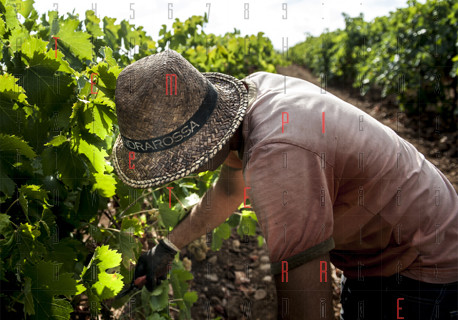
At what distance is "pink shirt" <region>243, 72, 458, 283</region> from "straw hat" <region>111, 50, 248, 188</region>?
12 centimetres

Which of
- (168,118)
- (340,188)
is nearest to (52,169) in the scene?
(168,118)

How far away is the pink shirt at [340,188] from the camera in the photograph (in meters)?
1.20

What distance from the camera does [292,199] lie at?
3.88ft

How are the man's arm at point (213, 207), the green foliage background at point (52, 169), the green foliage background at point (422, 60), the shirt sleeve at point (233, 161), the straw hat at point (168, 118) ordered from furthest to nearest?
1. the green foliage background at point (422, 60)
2. the man's arm at point (213, 207)
3. the shirt sleeve at point (233, 161)
4. the straw hat at point (168, 118)
5. the green foliage background at point (52, 169)

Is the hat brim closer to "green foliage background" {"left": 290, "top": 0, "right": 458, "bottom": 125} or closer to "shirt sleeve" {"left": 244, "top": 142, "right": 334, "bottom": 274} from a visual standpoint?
"shirt sleeve" {"left": 244, "top": 142, "right": 334, "bottom": 274}

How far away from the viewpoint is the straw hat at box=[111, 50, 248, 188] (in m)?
1.30

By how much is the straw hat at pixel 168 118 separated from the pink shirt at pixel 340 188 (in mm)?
124

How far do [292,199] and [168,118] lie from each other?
0.48 meters

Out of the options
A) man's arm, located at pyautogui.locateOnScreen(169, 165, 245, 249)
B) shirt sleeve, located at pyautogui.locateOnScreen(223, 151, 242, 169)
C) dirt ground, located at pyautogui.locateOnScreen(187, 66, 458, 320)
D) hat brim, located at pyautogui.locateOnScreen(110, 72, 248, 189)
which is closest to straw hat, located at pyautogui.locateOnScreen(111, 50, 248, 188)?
hat brim, located at pyautogui.locateOnScreen(110, 72, 248, 189)

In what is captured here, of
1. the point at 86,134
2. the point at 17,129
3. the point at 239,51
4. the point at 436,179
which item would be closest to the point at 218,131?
the point at 86,134

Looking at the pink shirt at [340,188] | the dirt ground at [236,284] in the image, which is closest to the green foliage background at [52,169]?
the pink shirt at [340,188]

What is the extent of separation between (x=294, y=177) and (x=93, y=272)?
30.9 inches

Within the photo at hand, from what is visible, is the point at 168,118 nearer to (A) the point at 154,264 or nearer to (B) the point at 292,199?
(B) the point at 292,199

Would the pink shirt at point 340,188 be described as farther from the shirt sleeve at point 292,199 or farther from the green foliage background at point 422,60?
the green foliage background at point 422,60
